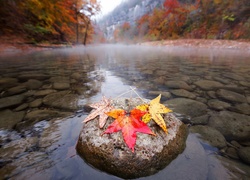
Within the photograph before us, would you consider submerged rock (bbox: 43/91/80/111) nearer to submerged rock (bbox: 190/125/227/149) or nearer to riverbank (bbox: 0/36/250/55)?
submerged rock (bbox: 190/125/227/149)

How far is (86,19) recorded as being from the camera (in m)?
22.8

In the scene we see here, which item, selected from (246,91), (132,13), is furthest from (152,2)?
(246,91)

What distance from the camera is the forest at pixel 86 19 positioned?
1152 cm

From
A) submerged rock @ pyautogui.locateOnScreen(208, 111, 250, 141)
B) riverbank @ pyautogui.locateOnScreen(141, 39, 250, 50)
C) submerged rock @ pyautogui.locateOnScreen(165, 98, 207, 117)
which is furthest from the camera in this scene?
riverbank @ pyautogui.locateOnScreen(141, 39, 250, 50)

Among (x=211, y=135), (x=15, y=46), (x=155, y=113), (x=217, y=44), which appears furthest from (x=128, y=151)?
(x=217, y=44)

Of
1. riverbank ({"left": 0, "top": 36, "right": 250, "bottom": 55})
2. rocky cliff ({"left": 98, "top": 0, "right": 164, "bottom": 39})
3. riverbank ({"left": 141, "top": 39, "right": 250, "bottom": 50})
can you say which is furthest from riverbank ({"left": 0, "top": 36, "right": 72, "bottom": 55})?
rocky cliff ({"left": 98, "top": 0, "right": 164, "bottom": 39})

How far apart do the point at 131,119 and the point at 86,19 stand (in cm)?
2531

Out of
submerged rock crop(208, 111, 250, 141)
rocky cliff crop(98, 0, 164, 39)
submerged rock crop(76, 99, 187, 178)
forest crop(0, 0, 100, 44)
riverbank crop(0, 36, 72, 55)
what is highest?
rocky cliff crop(98, 0, 164, 39)

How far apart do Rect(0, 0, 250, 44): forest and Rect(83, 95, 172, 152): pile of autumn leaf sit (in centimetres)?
1218

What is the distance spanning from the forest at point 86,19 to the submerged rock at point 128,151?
12.2 metres

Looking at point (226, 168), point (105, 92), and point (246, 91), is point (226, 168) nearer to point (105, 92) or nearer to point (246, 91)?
point (105, 92)

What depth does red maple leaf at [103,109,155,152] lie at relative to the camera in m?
1.07

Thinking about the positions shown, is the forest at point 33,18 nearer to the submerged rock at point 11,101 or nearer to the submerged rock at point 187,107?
the submerged rock at point 11,101

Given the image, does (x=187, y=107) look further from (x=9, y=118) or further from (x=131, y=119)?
(x=9, y=118)
